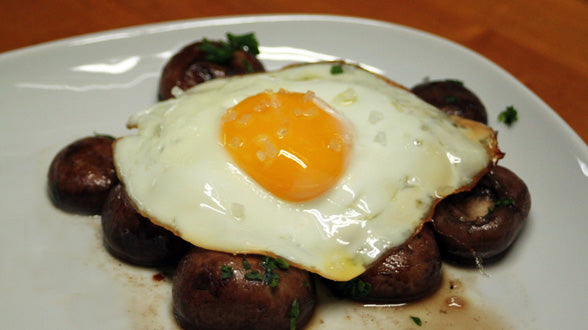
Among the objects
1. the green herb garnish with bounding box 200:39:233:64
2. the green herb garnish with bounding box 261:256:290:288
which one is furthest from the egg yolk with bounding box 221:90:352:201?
the green herb garnish with bounding box 200:39:233:64

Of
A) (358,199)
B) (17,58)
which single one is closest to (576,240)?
(358,199)

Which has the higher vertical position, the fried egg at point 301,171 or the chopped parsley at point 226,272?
the fried egg at point 301,171

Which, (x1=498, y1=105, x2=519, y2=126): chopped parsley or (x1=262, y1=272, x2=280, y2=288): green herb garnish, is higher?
(x1=498, y1=105, x2=519, y2=126): chopped parsley

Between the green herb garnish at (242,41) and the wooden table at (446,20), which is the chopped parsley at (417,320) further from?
the wooden table at (446,20)

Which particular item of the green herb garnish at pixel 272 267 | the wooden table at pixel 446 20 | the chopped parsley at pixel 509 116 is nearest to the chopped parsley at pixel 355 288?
the green herb garnish at pixel 272 267

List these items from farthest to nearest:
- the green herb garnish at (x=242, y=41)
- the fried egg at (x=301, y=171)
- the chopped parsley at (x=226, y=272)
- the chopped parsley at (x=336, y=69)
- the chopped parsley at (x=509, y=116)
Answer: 1. the green herb garnish at (x=242, y=41)
2. the chopped parsley at (x=509, y=116)
3. the chopped parsley at (x=336, y=69)
4. the fried egg at (x=301, y=171)
5. the chopped parsley at (x=226, y=272)

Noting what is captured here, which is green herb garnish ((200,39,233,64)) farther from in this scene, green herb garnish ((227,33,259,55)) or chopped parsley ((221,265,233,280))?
chopped parsley ((221,265,233,280))

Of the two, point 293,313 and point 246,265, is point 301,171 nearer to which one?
point 246,265
